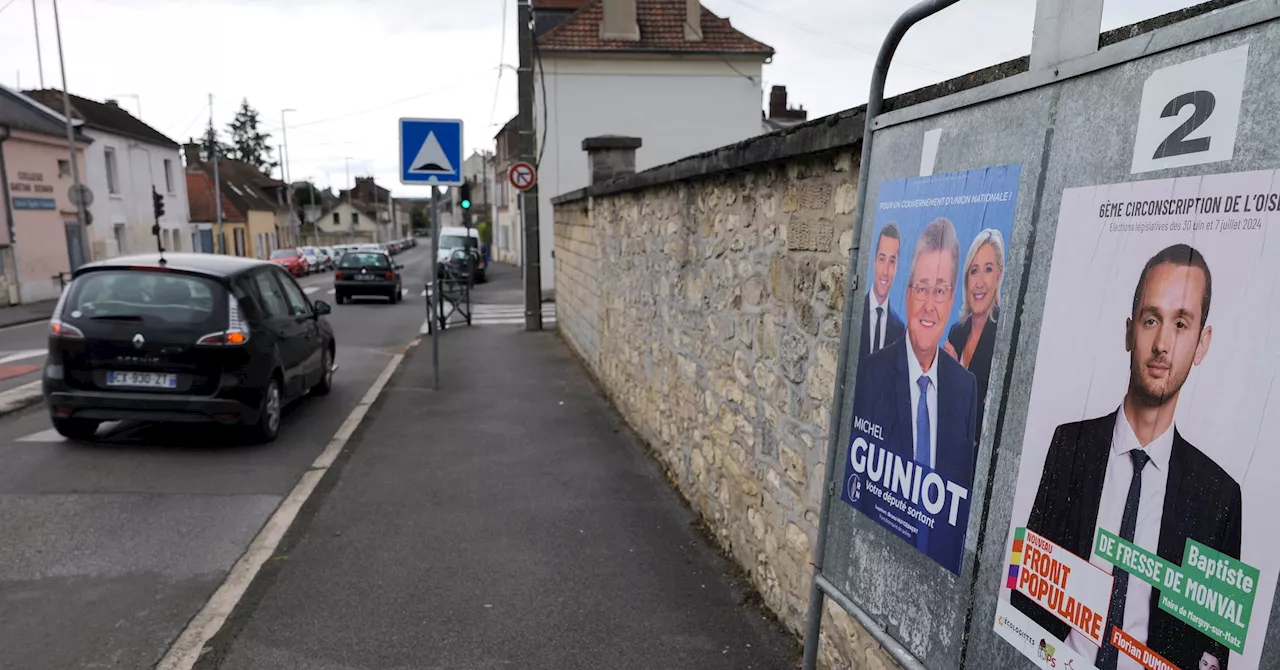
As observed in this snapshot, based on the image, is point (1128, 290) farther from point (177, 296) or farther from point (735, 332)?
point (177, 296)

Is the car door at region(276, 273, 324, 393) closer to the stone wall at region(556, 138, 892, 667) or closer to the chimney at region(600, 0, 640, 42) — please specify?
the stone wall at region(556, 138, 892, 667)

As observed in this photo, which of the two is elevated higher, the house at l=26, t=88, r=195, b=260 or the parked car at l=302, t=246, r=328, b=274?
the house at l=26, t=88, r=195, b=260

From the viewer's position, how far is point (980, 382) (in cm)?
189

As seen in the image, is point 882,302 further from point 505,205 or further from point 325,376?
point 505,205

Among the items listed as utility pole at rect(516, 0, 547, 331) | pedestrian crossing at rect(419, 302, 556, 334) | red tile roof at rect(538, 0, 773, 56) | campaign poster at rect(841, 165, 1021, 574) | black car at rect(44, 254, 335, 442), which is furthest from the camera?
red tile roof at rect(538, 0, 773, 56)

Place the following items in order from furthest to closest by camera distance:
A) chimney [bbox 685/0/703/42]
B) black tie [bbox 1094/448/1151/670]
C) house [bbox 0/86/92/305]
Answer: chimney [bbox 685/0/703/42], house [bbox 0/86/92/305], black tie [bbox 1094/448/1151/670]

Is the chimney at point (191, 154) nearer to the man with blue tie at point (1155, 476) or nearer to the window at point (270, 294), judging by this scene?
the window at point (270, 294)

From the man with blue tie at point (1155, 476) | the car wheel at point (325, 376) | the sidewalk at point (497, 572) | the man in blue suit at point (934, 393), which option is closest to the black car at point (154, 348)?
the sidewalk at point (497, 572)

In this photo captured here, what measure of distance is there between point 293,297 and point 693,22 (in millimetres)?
22055

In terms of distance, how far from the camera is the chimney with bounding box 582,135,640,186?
1183 cm

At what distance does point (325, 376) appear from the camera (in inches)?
393

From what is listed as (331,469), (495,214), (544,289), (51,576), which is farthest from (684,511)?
(495,214)

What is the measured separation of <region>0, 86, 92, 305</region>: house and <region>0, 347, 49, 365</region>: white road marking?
12.1 meters

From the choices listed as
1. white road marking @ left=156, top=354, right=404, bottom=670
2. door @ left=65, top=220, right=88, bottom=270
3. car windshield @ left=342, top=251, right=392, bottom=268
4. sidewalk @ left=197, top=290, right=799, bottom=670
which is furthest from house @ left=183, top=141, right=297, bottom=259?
sidewalk @ left=197, top=290, right=799, bottom=670
